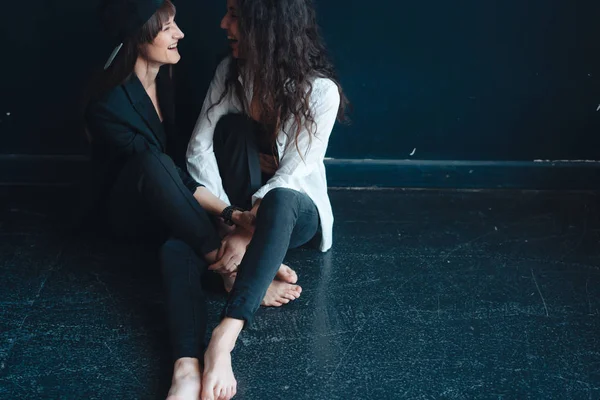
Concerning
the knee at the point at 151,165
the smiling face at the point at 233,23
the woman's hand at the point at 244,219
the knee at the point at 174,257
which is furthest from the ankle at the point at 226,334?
the smiling face at the point at 233,23

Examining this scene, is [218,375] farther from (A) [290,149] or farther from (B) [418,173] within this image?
(B) [418,173]

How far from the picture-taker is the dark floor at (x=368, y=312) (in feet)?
6.17

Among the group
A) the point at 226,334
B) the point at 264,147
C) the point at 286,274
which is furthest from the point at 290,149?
the point at 226,334

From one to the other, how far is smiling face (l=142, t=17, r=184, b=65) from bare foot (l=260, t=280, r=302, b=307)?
727mm

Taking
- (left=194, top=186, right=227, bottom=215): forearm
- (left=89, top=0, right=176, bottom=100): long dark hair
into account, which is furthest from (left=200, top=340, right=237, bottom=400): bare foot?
(left=89, top=0, right=176, bottom=100): long dark hair

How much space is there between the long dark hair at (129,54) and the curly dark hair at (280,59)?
0.75 ft

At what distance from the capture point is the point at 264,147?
7.67ft

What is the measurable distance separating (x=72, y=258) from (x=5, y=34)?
33.0 inches

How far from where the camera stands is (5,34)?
258 centimetres

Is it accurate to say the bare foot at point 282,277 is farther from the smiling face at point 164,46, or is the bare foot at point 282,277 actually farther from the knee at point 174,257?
the smiling face at point 164,46

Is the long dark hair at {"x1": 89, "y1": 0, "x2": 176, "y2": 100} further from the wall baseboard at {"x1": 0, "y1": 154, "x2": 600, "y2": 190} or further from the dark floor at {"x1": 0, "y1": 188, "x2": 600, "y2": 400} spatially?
the wall baseboard at {"x1": 0, "y1": 154, "x2": 600, "y2": 190}

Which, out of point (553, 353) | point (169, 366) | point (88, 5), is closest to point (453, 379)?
point (553, 353)

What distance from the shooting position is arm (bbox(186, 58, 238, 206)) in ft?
7.45

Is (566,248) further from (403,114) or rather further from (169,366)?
(169,366)
